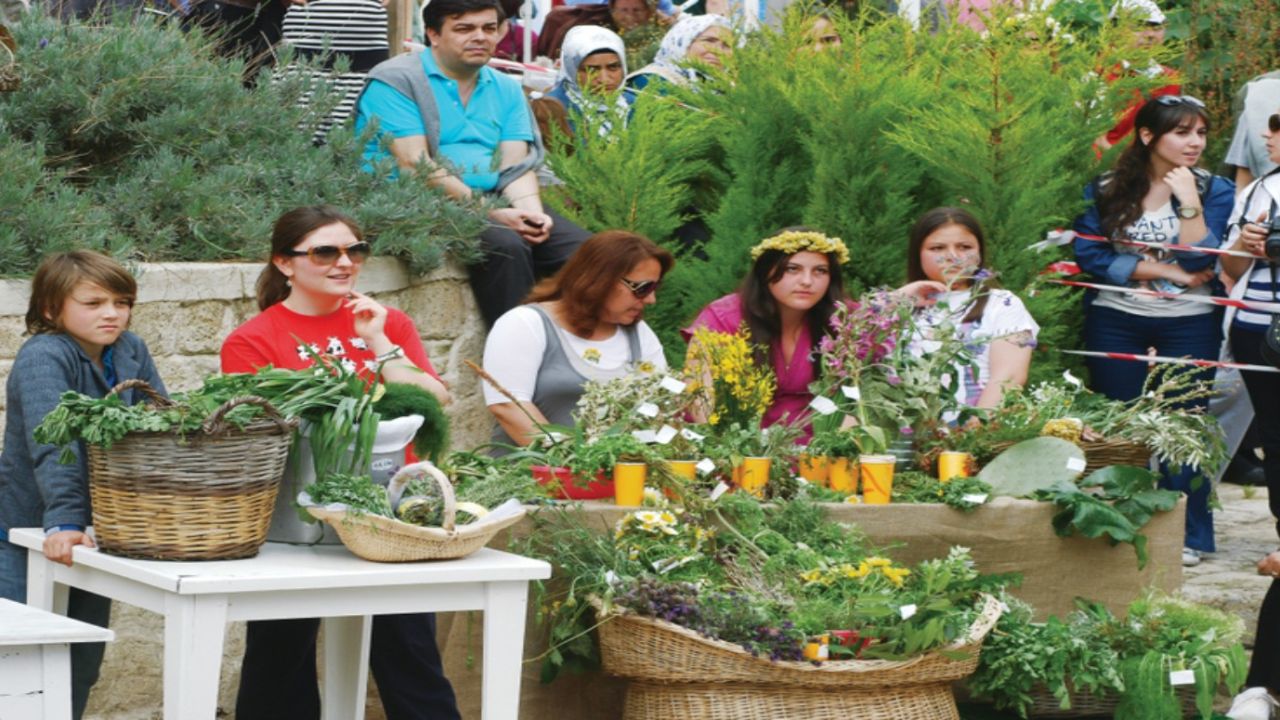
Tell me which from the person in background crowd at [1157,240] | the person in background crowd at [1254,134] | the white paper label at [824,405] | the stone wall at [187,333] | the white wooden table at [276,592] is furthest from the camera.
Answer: the person in background crowd at [1254,134]

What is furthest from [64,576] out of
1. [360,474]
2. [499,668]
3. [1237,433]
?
[1237,433]

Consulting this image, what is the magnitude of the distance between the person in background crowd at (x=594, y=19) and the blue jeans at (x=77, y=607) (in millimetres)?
5464

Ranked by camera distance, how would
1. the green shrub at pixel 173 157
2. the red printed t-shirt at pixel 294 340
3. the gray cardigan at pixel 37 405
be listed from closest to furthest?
the gray cardigan at pixel 37 405, the red printed t-shirt at pixel 294 340, the green shrub at pixel 173 157

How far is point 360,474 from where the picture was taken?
4125 millimetres

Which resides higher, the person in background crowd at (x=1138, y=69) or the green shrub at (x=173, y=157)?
the person in background crowd at (x=1138, y=69)

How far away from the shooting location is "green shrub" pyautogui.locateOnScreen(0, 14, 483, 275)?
650 centimetres

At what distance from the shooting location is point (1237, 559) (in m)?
7.55

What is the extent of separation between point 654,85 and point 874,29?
904 mm

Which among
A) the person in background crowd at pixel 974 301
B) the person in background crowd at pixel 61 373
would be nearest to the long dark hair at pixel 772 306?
the person in background crowd at pixel 974 301

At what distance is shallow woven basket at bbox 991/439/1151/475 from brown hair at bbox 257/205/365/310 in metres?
2.05

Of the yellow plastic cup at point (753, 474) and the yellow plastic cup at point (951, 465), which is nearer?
the yellow plastic cup at point (753, 474)

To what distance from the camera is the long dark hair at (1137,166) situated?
7164mm

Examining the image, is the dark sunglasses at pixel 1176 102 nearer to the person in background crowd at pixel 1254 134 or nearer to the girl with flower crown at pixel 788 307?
the person in background crowd at pixel 1254 134

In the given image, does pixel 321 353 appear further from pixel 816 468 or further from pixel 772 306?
pixel 772 306
